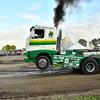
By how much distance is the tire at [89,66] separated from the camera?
24.0 ft

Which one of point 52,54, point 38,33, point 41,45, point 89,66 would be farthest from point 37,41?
point 89,66

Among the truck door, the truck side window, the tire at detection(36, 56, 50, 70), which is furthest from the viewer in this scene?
the truck side window

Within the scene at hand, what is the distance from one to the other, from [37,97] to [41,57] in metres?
3.54

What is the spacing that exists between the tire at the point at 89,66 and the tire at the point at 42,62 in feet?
7.01

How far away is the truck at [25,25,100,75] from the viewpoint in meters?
7.30

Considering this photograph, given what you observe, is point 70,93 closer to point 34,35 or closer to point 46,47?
point 46,47

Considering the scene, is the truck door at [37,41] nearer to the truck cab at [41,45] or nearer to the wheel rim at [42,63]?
the truck cab at [41,45]

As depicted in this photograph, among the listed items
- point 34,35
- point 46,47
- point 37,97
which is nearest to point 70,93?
point 37,97

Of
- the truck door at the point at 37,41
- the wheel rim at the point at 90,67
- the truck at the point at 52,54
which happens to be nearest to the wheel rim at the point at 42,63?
the truck at the point at 52,54

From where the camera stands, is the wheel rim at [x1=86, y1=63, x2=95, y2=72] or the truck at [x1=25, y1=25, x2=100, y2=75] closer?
the truck at [x1=25, y1=25, x2=100, y2=75]

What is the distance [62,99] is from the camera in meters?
3.74

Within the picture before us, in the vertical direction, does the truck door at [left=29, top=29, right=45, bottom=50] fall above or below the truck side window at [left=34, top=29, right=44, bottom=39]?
below

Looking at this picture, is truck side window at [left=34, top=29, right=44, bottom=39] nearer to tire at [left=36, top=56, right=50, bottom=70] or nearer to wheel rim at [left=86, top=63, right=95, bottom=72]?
tire at [left=36, top=56, right=50, bottom=70]

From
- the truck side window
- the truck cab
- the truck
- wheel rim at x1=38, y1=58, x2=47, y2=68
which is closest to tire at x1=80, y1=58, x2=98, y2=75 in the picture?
the truck
